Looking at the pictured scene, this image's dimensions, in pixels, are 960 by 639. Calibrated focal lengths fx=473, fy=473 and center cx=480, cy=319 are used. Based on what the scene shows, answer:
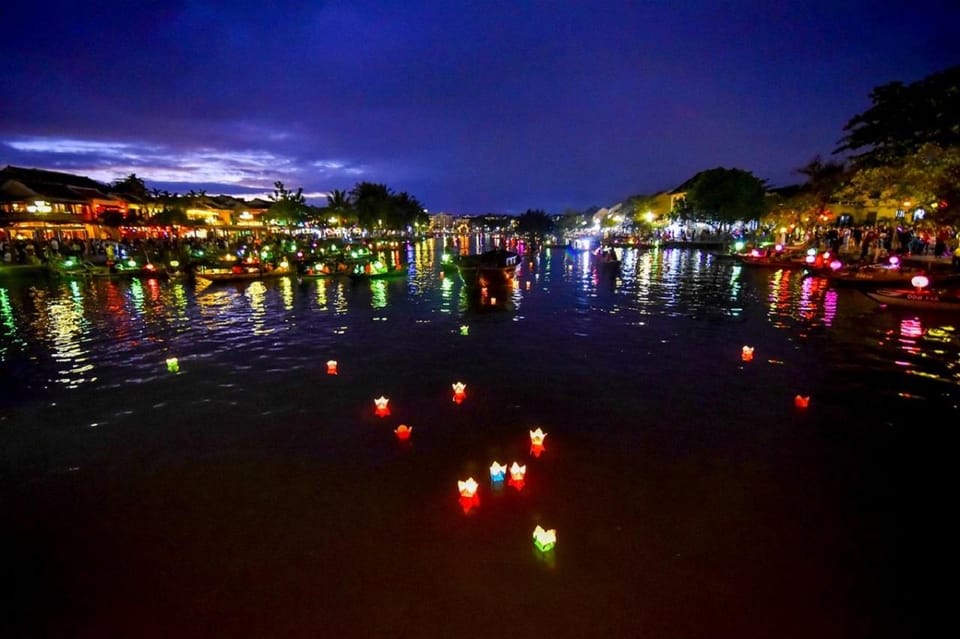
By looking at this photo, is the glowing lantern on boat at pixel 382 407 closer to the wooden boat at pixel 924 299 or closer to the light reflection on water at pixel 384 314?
the light reflection on water at pixel 384 314

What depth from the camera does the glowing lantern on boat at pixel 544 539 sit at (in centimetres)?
524

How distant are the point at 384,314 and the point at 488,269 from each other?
1421 centimetres

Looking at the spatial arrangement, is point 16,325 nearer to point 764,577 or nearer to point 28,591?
point 28,591

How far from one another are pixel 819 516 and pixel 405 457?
18.4 feet

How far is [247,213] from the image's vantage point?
266 ft

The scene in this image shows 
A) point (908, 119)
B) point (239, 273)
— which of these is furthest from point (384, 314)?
point (908, 119)

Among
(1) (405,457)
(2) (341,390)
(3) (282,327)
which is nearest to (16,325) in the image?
(3) (282,327)

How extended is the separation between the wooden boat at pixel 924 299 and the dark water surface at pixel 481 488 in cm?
478

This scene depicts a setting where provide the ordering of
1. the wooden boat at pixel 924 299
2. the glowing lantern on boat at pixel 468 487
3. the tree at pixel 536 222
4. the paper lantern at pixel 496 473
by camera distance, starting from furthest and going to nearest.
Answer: the tree at pixel 536 222 → the wooden boat at pixel 924 299 → the paper lantern at pixel 496 473 → the glowing lantern on boat at pixel 468 487

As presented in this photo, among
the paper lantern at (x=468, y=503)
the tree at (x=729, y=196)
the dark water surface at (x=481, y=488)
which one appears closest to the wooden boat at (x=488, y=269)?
the dark water surface at (x=481, y=488)

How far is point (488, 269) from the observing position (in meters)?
32.2

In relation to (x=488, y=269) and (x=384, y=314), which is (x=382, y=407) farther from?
(x=488, y=269)

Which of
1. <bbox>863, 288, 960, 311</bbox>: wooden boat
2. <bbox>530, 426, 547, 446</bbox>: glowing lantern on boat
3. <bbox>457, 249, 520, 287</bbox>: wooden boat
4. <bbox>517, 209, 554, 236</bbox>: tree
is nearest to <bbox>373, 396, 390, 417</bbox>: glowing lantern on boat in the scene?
<bbox>530, 426, 547, 446</bbox>: glowing lantern on boat

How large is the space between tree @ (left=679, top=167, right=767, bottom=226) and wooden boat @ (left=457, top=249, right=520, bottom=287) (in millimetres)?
38587
